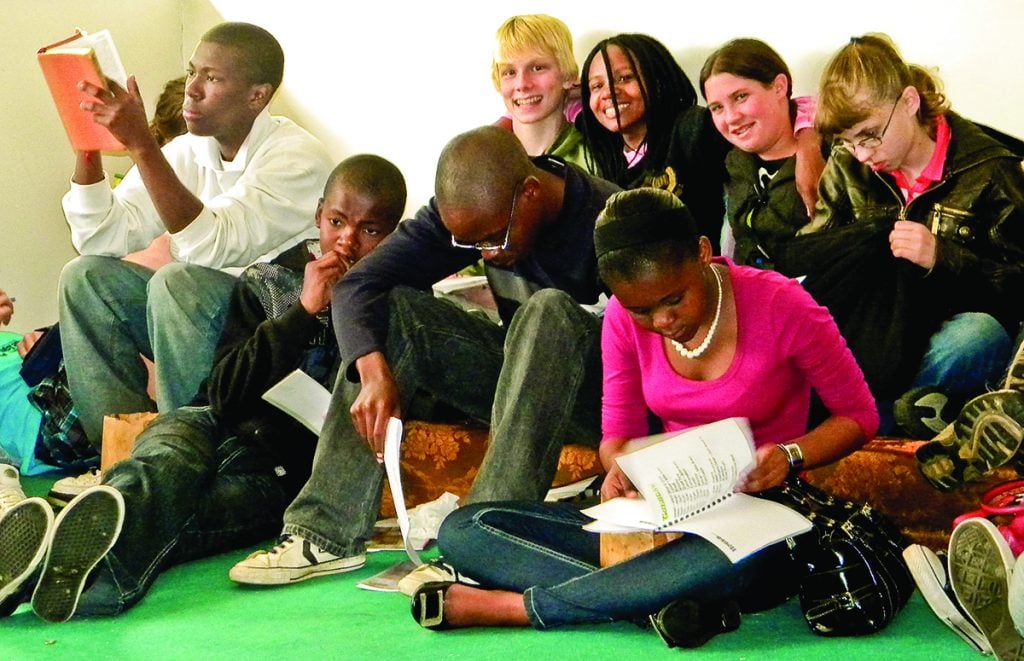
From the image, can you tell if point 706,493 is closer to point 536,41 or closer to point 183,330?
point 183,330

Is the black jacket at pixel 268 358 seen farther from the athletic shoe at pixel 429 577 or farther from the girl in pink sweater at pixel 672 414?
the girl in pink sweater at pixel 672 414

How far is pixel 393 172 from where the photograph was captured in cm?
270

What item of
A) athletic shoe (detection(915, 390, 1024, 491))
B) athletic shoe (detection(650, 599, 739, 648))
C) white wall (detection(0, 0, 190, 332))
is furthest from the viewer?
white wall (detection(0, 0, 190, 332))

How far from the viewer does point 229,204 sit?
290cm

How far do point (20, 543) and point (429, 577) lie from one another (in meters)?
0.68

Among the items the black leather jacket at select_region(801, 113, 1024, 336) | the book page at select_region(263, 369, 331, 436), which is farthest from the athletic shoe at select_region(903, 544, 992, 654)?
the book page at select_region(263, 369, 331, 436)

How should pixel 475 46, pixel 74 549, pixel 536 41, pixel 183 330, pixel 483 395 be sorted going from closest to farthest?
pixel 74 549 < pixel 483 395 < pixel 183 330 < pixel 536 41 < pixel 475 46

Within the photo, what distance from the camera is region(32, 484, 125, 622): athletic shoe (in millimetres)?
1957

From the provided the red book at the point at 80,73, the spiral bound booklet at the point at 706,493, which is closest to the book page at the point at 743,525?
the spiral bound booklet at the point at 706,493

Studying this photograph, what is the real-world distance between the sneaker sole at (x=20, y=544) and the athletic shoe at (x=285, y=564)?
342 mm

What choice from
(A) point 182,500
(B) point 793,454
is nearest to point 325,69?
(A) point 182,500

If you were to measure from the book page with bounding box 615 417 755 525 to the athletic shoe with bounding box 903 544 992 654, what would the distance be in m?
0.35

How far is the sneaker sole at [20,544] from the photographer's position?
6.44 ft

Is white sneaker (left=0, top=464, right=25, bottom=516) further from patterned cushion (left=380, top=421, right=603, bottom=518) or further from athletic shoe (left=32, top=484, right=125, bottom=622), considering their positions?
patterned cushion (left=380, top=421, right=603, bottom=518)
